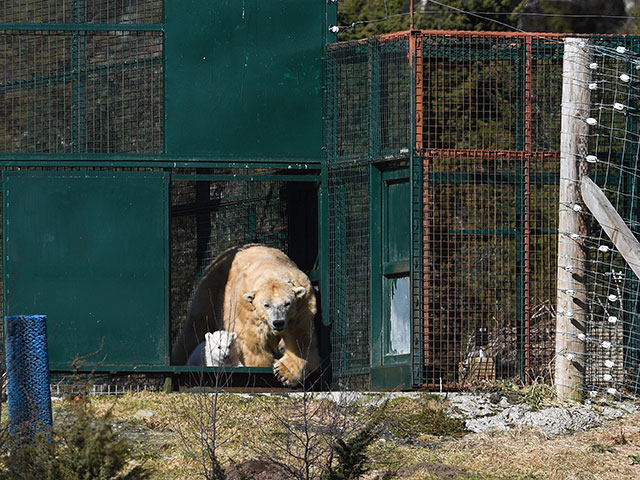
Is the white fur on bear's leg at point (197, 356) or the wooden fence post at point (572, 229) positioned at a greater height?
the wooden fence post at point (572, 229)

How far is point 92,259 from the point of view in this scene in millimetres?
12484

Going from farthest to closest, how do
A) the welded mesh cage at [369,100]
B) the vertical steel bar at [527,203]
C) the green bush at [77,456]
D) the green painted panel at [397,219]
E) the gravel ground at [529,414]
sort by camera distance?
the green painted panel at [397,219], the welded mesh cage at [369,100], the vertical steel bar at [527,203], the gravel ground at [529,414], the green bush at [77,456]

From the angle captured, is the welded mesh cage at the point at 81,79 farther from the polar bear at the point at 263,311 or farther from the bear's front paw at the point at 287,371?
the bear's front paw at the point at 287,371

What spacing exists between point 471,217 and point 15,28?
5046 millimetres

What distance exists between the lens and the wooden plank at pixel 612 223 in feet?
34.8

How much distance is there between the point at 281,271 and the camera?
13.4 meters


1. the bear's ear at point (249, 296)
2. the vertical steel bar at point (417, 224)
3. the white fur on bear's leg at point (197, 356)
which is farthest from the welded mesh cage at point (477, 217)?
the white fur on bear's leg at point (197, 356)

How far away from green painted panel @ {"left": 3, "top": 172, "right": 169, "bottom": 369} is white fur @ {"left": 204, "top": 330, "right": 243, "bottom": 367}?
65cm

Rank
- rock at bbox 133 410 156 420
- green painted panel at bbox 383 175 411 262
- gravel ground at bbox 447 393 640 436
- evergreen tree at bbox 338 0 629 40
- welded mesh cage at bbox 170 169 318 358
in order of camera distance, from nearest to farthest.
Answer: gravel ground at bbox 447 393 640 436, rock at bbox 133 410 156 420, green painted panel at bbox 383 175 411 262, welded mesh cage at bbox 170 169 318 358, evergreen tree at bbox 338 0 629 40

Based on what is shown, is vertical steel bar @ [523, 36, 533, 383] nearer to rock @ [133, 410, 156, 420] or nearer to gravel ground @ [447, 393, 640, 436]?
gravel ground @ [447, 393, 640, 436]

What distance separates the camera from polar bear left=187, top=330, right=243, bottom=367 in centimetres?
1289

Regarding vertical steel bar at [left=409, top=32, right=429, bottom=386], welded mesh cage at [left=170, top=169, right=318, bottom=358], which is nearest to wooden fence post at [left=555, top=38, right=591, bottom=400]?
vertical steel bar at [left=409, top=32, right=429, bottom=386]

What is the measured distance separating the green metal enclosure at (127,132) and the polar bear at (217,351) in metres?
0.42

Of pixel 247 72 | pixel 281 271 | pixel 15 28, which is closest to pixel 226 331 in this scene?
pixel 281 271
